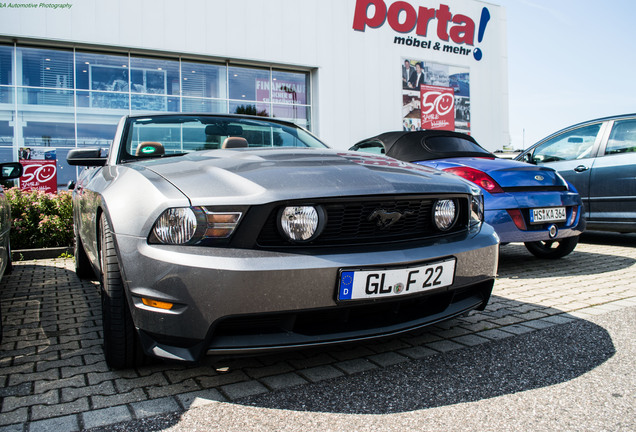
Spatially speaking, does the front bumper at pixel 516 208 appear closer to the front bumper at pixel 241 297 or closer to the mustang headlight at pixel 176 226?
the front bumper at pixel 241 297

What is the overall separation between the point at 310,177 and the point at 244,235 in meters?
0.40

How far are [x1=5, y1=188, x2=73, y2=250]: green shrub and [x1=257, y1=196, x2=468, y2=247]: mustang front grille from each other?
5.49 meters

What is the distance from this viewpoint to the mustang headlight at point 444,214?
2.38m

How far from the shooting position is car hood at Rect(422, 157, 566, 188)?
4.47m

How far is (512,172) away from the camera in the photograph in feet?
14.9

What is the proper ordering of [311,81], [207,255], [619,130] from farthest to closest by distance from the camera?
[311,81]
[619,130]
[207,255]

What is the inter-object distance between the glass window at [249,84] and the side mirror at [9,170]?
1129 cm

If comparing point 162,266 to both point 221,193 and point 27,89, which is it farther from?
point 27,89

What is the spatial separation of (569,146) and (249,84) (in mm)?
10387

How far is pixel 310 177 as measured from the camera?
2.12 meters

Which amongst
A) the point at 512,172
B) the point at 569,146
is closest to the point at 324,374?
the point at 512,172

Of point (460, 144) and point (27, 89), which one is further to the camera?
point (27, 89)

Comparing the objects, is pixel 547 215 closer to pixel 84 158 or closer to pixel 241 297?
pixel 241 297

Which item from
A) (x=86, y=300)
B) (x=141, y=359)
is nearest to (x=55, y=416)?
(x=141, y=359)
